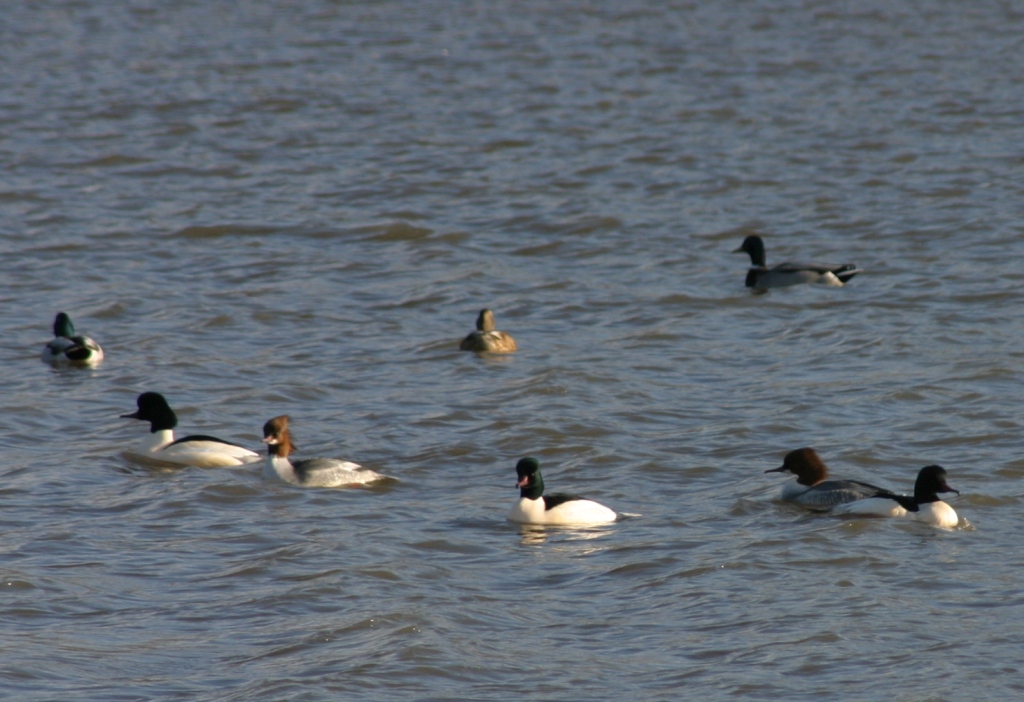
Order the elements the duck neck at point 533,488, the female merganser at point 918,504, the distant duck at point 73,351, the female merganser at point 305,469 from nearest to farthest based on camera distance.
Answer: the female merganser at point 918,504
the duck neck at point 533,488
the female merganser at point 305,469
the distant duck at point 73,351

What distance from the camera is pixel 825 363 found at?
16109mm

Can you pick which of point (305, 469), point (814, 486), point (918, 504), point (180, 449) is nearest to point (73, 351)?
point (180, 449)

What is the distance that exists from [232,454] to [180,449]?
0.42 m

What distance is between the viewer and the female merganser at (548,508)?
1153 centimetres

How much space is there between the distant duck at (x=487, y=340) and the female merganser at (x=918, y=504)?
17.5ft

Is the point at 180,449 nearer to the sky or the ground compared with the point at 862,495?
nearer to the sky

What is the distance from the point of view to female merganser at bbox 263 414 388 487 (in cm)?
1244

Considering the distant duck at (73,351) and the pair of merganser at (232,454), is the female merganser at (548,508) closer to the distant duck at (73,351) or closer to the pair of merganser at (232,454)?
the pair of merganser at (232,454)

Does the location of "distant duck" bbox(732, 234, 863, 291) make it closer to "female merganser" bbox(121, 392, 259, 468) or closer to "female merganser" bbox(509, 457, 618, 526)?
"female merganser" bbox(121, 392, 259, 468)

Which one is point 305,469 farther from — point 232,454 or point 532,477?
point 532,477

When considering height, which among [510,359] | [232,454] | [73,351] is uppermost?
[73,351]

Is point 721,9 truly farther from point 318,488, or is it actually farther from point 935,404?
point 318,488

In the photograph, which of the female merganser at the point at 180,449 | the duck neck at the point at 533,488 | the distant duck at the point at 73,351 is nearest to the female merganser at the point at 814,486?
the duck neck at the point at 533,488

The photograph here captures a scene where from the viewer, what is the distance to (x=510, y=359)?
1630 centimetres
